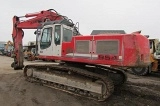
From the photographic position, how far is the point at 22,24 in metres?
13.4

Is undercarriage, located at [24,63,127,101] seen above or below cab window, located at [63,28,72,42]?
below

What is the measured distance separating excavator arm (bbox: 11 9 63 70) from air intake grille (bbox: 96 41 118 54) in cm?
359

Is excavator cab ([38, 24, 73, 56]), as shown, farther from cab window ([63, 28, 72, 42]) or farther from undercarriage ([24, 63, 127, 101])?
undercarriage ([24, 63, 127, 101])

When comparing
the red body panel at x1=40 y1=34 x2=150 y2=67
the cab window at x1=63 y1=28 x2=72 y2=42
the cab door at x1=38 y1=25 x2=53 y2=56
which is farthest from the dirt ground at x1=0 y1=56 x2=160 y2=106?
the cab window at x1=63 y1=28 x2=72 y2=42

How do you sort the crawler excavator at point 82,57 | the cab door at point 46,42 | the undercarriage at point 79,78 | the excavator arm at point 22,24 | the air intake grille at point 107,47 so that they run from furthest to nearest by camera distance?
the excavator arm at point 22,24, the cab door at point 46,42, the undercarriage at point 79,78, the air intake grille at point 107,47, the crawler excavator at point 82,57

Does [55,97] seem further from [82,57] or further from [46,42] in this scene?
[46,42]

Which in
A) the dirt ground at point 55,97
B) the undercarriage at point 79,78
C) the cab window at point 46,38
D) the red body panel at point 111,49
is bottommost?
the dirt ground at point 55,97

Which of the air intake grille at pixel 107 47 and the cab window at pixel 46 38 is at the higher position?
the cab window at pixel 46 38

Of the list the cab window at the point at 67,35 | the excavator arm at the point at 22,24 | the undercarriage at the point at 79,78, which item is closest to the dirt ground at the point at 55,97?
the undercarriage at the point at 79,78

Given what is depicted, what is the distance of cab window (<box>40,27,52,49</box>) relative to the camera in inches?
415

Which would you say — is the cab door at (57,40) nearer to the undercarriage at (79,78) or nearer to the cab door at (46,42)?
the cab door at (46,42)

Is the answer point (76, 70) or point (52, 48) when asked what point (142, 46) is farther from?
point (52, 48)

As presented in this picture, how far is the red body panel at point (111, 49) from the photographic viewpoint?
8.03m

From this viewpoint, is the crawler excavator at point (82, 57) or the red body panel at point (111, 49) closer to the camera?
the red body panel at point (111, 49)
